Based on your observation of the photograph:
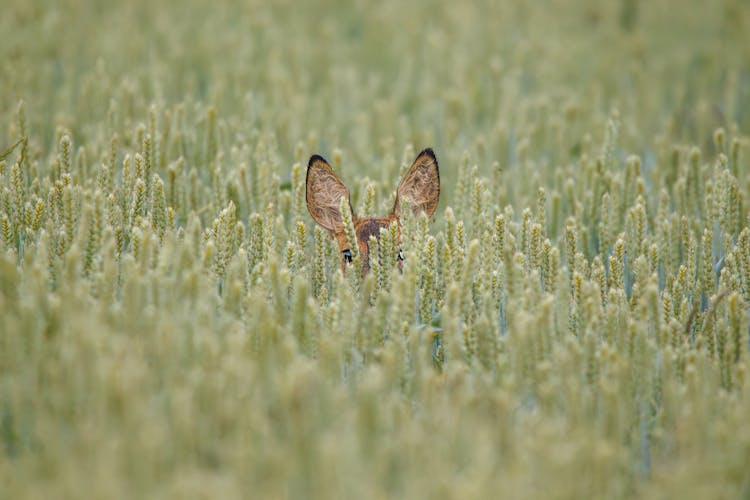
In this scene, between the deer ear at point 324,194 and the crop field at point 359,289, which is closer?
the crop field at point 359,289

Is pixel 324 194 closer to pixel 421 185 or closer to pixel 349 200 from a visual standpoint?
pixel 349 200

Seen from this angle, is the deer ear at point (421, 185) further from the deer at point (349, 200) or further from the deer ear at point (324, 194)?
the deer ear at point (324, 194)

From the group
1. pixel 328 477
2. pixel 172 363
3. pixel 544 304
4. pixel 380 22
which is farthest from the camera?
pixel 380 22

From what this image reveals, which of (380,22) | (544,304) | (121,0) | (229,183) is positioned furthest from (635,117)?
(121,0)

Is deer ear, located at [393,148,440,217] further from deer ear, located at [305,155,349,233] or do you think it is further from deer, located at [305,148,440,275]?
deer ear, located at [305,155,349,233]

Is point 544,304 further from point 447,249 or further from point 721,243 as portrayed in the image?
point 721,243

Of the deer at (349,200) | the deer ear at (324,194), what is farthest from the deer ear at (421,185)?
the deer ear at (324,194)
